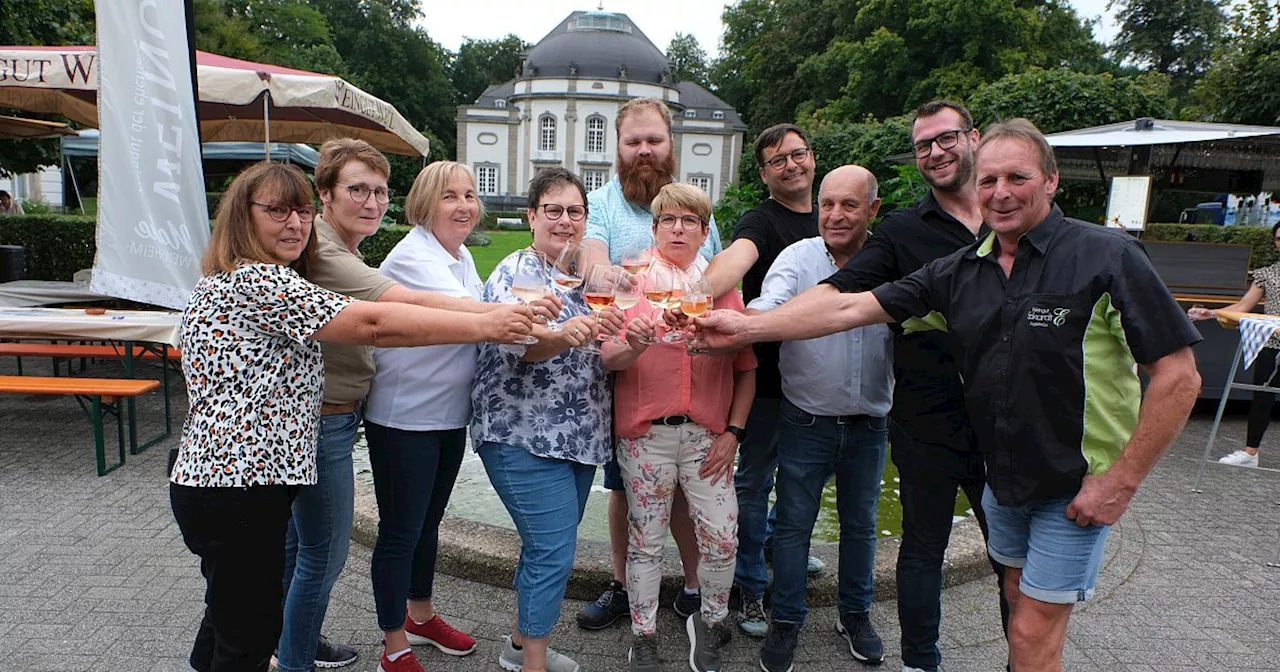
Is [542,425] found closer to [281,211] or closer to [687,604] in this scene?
[281,211]

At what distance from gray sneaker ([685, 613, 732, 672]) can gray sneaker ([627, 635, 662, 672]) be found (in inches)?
6.4

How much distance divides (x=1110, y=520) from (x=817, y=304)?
1.12 m

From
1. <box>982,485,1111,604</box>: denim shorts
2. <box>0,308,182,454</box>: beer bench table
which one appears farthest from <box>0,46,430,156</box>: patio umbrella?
<box>982,485,1111,604</box>: denim shorts

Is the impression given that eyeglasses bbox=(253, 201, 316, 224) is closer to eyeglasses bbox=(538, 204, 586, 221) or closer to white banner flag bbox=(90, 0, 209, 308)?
eyeglasses bbox=(538, 204, 586, 221)

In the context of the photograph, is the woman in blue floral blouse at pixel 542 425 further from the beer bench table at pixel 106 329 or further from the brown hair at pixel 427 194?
the beer bench table at pixel 106 329

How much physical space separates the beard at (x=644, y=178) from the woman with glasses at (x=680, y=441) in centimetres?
31

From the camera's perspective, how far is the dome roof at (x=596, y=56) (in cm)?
7269

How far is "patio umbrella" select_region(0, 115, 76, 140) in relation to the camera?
9.31 meters

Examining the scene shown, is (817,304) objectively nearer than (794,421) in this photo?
Yes

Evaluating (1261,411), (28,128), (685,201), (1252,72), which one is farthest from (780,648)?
(1252,72)

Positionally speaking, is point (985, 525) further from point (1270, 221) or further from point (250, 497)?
point (1270, 221)

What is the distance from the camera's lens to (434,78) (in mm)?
64250

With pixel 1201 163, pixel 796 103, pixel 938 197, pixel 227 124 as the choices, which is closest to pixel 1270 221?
pixel 1201 163


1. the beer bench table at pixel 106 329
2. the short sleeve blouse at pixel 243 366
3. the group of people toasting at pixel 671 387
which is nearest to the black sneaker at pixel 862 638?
the group of people toasting at pixel 671 387
